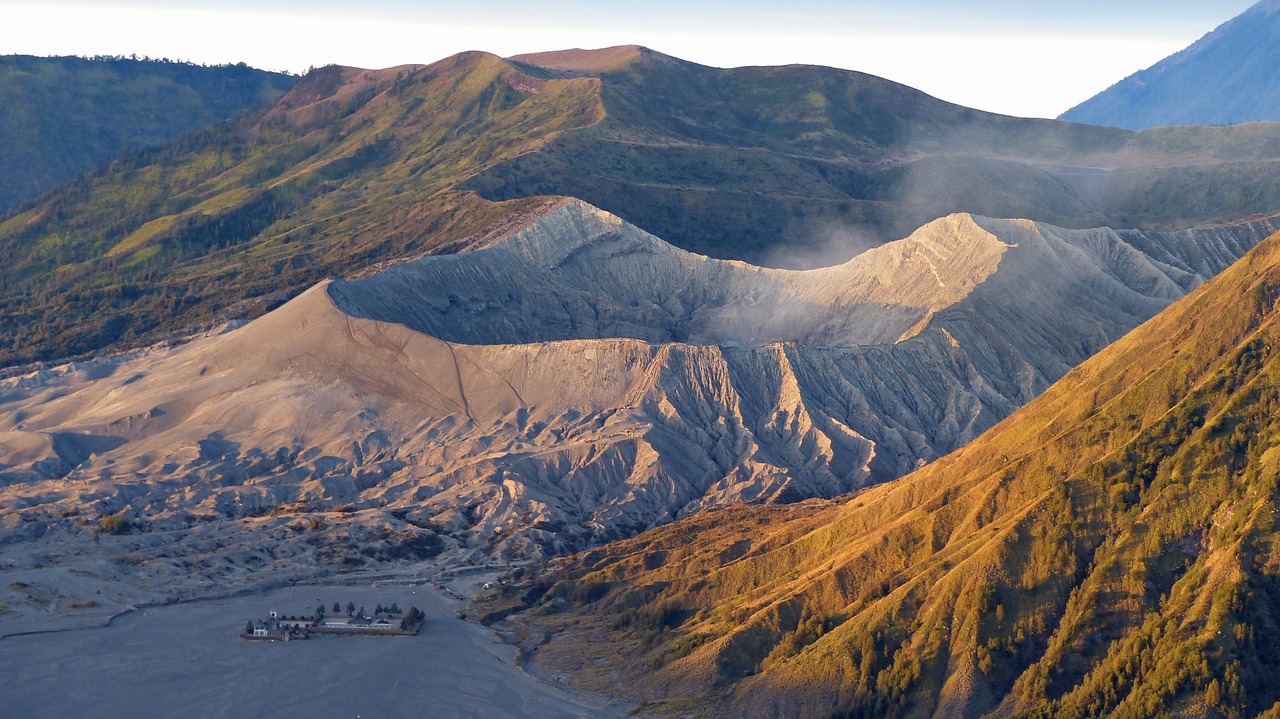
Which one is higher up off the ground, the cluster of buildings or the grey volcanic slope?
the grey volcanic slope

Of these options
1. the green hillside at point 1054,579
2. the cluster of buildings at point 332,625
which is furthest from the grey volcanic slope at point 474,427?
the green hillside at point 1054,579

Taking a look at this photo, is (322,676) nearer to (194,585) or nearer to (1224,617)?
(194,585)

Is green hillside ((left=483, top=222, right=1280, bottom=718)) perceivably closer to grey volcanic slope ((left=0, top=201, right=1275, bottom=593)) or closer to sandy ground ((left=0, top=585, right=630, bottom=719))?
sandy ground ((left=0, top=585, right=630, bottom=719))

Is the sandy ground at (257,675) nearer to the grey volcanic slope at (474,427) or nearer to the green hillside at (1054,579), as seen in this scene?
the green hillside at (1054,579)

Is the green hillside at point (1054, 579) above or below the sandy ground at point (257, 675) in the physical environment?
above

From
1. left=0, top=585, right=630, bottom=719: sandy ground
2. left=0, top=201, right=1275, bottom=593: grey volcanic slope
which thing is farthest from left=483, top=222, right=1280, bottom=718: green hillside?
left=0, top=201, right=1275, bottom=593: grey volcanic slope

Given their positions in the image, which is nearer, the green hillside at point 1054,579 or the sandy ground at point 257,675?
the green hillside at point 1054,579
